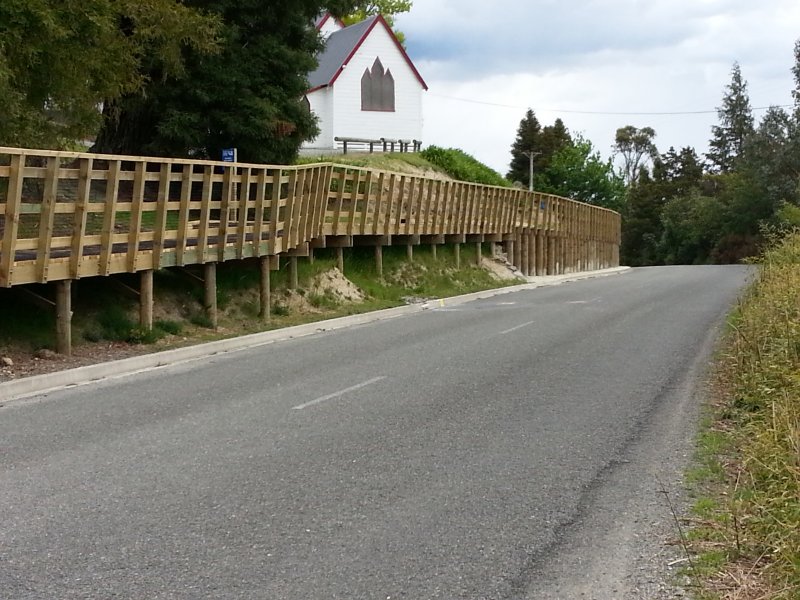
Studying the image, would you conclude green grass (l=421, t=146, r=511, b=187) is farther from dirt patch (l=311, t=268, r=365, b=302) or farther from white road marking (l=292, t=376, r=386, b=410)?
white road marking (l=292, t=376, r=386, b=410)

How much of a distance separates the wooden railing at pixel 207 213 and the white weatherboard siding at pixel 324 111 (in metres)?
11.5

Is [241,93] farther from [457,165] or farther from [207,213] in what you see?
[457,165]

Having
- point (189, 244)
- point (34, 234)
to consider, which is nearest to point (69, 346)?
point (34, 234)

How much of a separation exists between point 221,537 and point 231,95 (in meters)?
18.4

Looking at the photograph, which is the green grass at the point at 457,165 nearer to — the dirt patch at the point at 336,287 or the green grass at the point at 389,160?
the green grass at the point at 389,160

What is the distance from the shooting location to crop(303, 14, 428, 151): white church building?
139 ft

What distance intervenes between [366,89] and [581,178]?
36.1 m

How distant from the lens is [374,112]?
145ft

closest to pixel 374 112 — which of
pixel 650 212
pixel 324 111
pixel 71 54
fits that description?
pixel 324 111

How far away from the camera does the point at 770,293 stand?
11.1 metres

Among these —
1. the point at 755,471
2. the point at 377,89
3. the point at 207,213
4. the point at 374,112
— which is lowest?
the point at 755,471

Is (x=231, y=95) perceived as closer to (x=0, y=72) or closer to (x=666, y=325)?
(x=0, y=72)

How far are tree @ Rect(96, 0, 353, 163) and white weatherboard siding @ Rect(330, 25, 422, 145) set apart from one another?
62.5 feet

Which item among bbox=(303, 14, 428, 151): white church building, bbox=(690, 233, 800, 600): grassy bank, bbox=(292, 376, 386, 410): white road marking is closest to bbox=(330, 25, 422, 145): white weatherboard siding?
bbox=(303, 14, 428, 151): white church building
